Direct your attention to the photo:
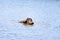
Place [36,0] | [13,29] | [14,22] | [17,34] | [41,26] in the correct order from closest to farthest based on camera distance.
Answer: [17,34]
[13,29]
[41,26]
[14,22]
[36,0]

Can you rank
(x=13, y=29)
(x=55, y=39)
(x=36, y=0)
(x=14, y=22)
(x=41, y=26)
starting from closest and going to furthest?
(x=55, y=39), (x=13, y=29), (x=41, y=26), (x=14, y=22), (x=36, y=0)

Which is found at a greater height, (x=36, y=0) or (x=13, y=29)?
(x=36, y=0)

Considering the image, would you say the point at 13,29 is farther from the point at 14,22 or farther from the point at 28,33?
the point at 14,22

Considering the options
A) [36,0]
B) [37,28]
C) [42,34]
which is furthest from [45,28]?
[36,0]

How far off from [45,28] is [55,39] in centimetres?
91

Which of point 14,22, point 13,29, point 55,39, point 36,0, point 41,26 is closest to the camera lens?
point 55,39

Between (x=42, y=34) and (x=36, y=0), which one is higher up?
(x=36, y=0)

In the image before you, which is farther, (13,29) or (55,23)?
(55,23)

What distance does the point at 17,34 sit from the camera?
4.41m

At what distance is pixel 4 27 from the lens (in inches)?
194

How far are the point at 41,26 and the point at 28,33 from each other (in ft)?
2.34

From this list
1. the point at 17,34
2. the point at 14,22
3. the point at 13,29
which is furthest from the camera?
the point at 14,22

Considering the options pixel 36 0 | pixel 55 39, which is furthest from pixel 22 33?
pixel 36 0

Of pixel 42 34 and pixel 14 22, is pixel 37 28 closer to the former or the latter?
pixel 42 34
